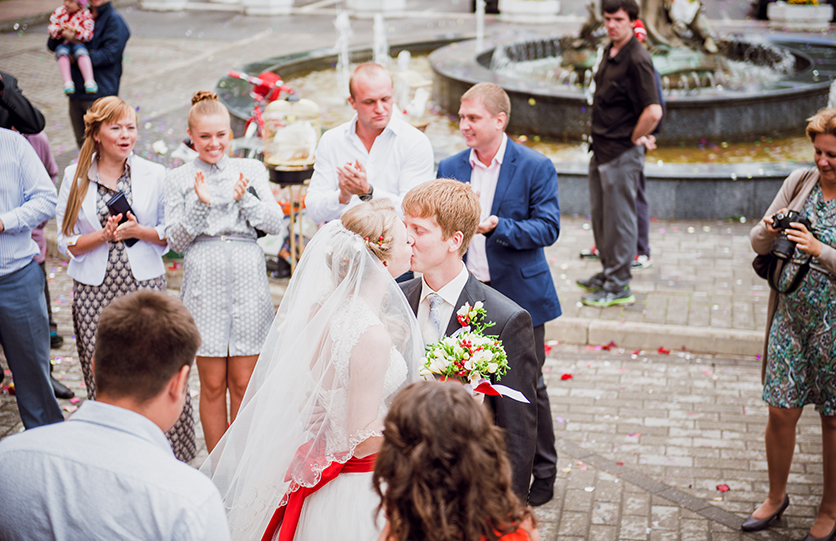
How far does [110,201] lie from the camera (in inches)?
177

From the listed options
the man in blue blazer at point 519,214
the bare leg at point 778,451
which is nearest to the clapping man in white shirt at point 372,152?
the man in blue blazer at point 519,214

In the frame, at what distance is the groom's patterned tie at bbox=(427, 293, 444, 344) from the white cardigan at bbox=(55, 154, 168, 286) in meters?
2.00

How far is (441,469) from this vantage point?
1.92m

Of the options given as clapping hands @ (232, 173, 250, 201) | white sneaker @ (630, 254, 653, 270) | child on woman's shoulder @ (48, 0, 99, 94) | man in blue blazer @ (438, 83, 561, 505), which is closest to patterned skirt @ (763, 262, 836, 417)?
man in blue blazer @ (438, 83, 561, 505)

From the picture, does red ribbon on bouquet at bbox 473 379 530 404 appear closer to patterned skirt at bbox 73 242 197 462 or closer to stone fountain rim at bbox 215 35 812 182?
patterned skirt at bbox 73 242 197 462

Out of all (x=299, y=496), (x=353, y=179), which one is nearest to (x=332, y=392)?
(x=299, y=496)

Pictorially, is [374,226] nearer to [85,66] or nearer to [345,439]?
[345,439]

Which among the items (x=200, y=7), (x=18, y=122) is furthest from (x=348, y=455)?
(x=200, y=7)

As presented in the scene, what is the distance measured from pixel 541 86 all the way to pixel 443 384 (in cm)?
967

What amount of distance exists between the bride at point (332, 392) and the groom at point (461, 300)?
5.9 inches

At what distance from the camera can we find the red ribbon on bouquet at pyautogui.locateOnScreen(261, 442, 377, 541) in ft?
9.72

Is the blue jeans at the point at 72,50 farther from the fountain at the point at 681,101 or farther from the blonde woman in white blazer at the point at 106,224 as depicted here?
the blonde woman in white blazer at the point at 106,224

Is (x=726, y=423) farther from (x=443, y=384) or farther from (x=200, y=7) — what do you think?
(x=200, y=7)

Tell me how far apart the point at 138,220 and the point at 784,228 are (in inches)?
139
